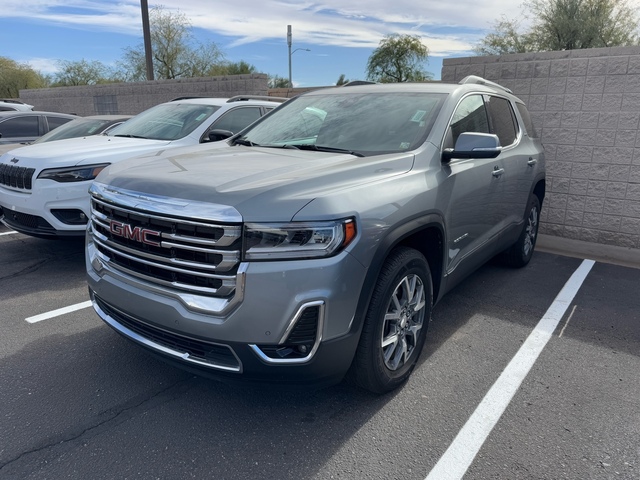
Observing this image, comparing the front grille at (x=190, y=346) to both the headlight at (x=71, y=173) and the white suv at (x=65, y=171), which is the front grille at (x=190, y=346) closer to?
the white suv at (x=65, y=171)

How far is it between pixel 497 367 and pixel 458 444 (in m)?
0.97

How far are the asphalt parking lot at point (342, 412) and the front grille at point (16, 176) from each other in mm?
1542

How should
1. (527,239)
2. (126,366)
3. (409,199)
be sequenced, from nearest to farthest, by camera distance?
(409,199) → (126,366) → (527,239)

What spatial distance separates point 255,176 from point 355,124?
1.29m

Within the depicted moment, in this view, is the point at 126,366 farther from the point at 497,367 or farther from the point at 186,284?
the point at 497,367

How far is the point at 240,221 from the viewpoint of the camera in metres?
2.36

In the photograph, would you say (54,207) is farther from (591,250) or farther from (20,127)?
(591,250)

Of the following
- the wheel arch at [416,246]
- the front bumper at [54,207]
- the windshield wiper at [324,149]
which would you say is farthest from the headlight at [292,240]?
the front bumper at [54,207]

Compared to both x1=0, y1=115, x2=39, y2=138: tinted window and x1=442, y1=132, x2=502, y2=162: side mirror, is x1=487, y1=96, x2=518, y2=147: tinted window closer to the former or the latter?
x1=442, y1=132, x2=502, y2=162: side mirror

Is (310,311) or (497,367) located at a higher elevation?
(310,311)

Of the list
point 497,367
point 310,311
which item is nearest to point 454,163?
point 497,367

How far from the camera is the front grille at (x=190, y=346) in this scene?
8.12 feet

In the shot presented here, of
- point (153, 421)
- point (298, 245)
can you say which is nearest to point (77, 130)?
point (153, 421)

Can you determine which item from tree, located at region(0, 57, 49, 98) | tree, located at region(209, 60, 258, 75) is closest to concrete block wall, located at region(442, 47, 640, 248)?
tree, located at region(209, 60, 258, 75)
